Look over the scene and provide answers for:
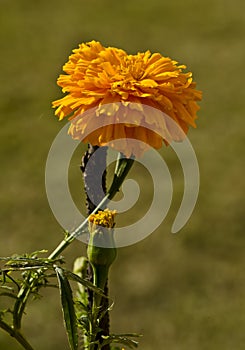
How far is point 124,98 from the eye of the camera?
2.23 feet

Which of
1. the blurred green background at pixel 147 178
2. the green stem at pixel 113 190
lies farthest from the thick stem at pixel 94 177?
the blurred green background at pixel 147 178

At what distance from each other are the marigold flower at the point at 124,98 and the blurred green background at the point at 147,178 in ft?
3.74

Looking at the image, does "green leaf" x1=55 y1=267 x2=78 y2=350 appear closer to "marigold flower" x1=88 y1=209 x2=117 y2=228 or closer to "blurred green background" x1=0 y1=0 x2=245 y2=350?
"marigold flower" x1=88 y1=209 x2=117 y2=228

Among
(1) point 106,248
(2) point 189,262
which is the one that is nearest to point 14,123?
(2) point 189,262

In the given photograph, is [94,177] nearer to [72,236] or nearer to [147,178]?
[72,236]

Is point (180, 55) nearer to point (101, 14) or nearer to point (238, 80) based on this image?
point (238, 80)

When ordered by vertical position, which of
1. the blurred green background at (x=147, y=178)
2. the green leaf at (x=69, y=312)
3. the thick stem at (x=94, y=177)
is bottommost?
the green leaf at (x=69, y=312)

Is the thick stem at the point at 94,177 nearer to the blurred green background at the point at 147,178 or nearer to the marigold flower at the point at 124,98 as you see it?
the marigold flower at the point at 124,98

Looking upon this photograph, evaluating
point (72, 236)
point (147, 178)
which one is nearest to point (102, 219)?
point (72, 236)

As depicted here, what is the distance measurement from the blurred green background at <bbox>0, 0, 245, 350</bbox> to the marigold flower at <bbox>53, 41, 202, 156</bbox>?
114cm

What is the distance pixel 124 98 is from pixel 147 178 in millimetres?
1753

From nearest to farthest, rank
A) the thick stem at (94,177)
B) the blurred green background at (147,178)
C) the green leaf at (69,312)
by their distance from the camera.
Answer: the green leaf at (69,312)
the thick stem at (94,177)
the blurred green background at (147,178)

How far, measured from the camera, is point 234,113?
2664mm

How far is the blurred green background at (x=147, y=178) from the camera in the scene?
200 centimetres
